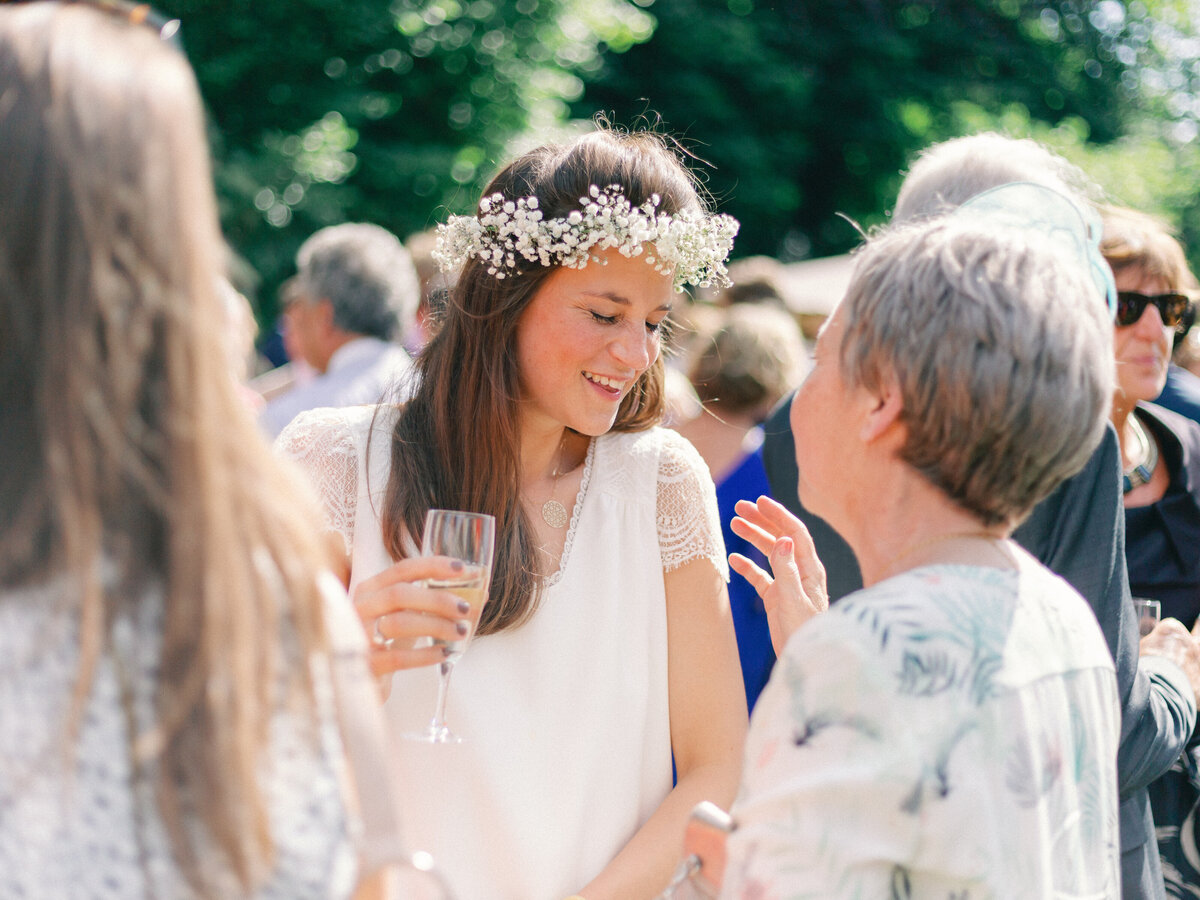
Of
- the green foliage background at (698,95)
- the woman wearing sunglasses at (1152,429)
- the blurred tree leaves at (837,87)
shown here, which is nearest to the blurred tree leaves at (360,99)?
the green foliage background at (698,95)

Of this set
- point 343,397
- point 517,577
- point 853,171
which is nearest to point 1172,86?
point 853,171

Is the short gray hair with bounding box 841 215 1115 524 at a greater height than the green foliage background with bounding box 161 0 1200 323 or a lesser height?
greater

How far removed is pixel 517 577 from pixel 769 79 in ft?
63.4

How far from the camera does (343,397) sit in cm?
529

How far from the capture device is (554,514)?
2.64m

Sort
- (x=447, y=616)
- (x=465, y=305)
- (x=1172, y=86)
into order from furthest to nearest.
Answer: (x=1172, y=86), (x=465, y=305), (x=447, y=616)

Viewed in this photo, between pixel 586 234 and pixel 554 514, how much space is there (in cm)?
65

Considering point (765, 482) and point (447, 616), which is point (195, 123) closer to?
point (447, 616)

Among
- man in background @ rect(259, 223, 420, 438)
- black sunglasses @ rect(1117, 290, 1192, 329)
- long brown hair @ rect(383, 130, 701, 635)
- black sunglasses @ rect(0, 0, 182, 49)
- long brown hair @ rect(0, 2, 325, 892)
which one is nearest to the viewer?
long brown hair @ rect(0, 2, 325, 892)

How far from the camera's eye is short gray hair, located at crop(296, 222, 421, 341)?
5.68m

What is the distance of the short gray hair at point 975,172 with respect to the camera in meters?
2.81

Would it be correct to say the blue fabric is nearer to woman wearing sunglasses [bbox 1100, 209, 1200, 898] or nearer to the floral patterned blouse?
woman wearing sunglasses [bbox 1100, 209, 1200, 898]

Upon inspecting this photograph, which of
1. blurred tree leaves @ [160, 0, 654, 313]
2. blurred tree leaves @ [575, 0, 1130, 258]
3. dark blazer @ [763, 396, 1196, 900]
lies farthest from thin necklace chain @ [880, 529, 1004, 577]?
blurred tree leaves @ [575, 0, 1130, 258]

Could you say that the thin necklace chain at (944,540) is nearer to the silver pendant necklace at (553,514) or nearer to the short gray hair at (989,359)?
the short gray hair at (989,359)
